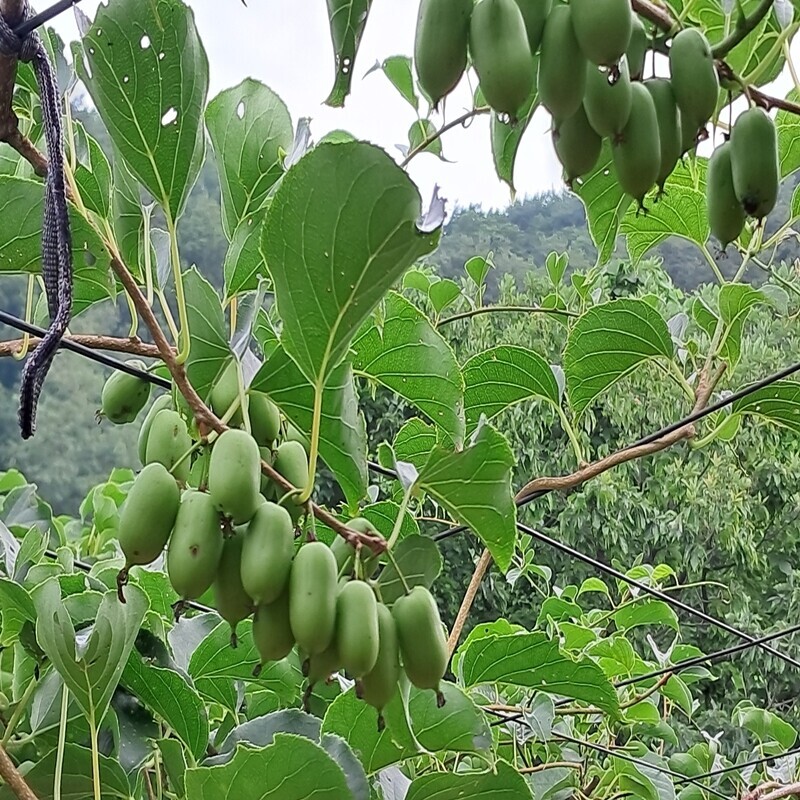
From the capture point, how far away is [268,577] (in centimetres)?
32

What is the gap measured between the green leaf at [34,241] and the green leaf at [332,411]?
9 cm

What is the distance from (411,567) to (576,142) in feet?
0.59

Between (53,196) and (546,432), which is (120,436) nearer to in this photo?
(546,432)

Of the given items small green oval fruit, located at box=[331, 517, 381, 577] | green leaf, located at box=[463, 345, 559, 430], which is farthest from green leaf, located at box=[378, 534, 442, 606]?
green leaf, located at box=[463, 345, 559, 430]

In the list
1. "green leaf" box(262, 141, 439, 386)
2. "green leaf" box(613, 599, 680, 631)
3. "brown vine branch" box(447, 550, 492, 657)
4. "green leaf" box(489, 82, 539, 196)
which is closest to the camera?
"green leaf" box(262, 141, 439, 386)

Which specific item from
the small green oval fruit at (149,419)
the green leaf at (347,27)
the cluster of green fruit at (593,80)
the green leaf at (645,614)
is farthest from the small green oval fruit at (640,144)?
the green leaf at (645,614)

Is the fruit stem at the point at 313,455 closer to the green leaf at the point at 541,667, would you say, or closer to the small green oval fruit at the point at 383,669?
the small green oval fruit at the point at 383,669

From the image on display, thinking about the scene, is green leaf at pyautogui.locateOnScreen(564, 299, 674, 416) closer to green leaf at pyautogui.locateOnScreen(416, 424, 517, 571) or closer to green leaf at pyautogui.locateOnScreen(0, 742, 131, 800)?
green leaf at pyautogui.locateOnScreen(416, 424, 517, 571)

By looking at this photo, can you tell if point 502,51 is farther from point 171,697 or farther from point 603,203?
point 171,697

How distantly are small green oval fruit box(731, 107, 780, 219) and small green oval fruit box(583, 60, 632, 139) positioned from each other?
0.05m

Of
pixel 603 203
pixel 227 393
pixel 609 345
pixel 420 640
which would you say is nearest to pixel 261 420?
pixel 227 393

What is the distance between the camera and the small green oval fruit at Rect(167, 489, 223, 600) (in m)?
0.32

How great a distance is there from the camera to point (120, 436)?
2703mm

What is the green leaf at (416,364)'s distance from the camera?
1.60 ft
